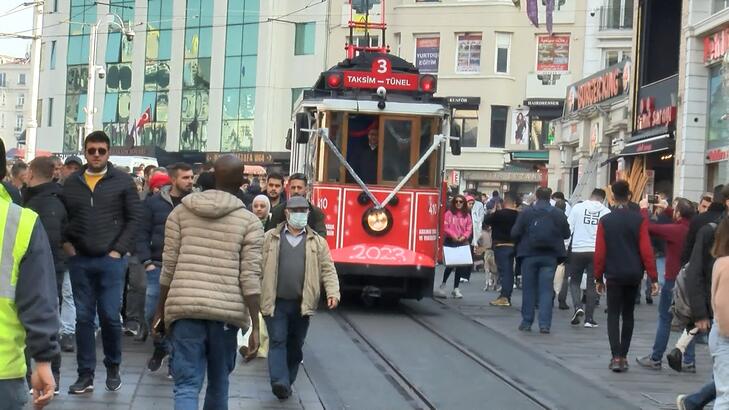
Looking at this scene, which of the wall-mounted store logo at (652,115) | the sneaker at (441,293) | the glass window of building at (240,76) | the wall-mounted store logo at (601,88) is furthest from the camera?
the glass window of building at (240,76)

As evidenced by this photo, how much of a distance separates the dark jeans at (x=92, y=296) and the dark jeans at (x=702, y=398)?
4381 mm

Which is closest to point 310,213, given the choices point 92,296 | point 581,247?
point 92,296

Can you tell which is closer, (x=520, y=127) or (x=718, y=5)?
(x=718, y=5)

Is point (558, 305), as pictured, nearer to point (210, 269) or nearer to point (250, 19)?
point (210, 269)

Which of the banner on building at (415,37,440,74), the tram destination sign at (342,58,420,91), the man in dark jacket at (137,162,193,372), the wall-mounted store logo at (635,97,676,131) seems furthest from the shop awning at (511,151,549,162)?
the man in dark jacket at (137,162,193,372)

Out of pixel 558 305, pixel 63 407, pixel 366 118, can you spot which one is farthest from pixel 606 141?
pixel 63 407

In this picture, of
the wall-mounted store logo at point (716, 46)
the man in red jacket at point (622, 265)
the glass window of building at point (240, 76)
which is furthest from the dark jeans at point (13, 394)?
the glass window of building at point (240, 76)

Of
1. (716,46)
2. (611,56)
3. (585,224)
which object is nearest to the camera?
(585,224)

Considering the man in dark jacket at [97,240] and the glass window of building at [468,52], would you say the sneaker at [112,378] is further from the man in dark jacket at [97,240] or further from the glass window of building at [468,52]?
the glass window of building at [468,52]

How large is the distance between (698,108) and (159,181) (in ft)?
60.1

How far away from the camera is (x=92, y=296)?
32.0 ft

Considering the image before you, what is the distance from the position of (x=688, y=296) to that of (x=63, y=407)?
4568 mm

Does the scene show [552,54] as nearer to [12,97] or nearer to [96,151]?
[96,151]

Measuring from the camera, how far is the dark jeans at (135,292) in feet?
43.8
